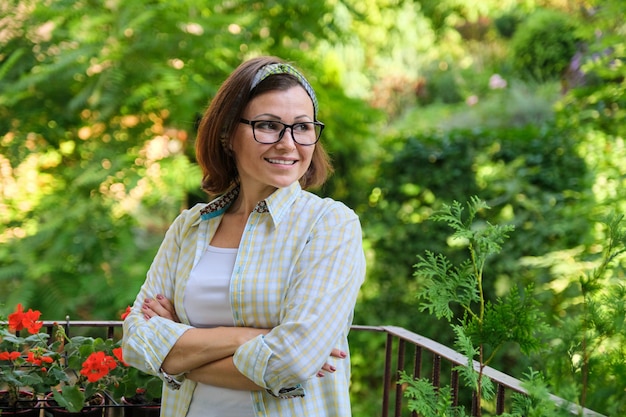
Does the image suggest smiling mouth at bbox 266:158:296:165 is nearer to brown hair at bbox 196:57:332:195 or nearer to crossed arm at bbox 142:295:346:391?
brown hair at bbox 196:57:332:195

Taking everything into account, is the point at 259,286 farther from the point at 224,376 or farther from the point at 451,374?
the point at 451,374

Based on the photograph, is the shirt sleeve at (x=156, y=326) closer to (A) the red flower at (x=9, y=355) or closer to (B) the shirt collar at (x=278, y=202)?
(B) the shirt collar at (x=278, y=202)

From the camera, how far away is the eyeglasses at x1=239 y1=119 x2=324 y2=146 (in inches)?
60.1

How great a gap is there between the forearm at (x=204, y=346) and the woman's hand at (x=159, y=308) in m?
0.12

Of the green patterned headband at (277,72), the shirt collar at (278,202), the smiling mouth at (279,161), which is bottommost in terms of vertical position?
the shirt collar at (278,202)

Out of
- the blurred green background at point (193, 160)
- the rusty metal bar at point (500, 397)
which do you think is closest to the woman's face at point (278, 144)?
the rusty metal bar at point (500, 397)

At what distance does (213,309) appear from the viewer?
152 cm

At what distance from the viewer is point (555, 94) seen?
20.1 ft

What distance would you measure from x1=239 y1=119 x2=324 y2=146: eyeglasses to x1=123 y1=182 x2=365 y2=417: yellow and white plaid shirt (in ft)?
0.38

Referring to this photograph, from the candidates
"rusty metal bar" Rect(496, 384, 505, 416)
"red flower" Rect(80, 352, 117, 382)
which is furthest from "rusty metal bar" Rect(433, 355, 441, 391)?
"red flower" Rect(80, 352, 117, 382)

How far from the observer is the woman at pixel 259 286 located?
4.59 feet

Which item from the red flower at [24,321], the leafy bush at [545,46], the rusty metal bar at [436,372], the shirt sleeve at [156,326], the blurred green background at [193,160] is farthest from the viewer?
the leafy bush at [545,46]

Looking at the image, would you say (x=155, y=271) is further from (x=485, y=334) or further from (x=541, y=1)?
(x=541, y=1)

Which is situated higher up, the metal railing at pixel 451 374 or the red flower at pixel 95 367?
the metal railing at pixel 451 374
